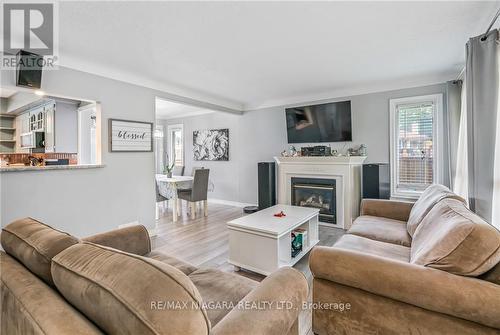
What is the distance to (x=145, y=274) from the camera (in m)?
0.64

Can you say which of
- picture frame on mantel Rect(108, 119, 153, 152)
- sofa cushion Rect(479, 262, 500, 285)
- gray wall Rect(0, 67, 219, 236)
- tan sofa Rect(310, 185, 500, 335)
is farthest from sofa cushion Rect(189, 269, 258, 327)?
picture frame on mantel Rect(108, 119, 153, 152)

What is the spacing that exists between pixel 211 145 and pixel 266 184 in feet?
7.00

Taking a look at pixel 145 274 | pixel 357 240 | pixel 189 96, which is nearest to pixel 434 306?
pixel 357 240

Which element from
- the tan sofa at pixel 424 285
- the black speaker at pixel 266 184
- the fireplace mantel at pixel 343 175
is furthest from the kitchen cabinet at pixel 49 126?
the tan sofa at pixel 424 285

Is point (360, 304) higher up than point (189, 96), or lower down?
lower down

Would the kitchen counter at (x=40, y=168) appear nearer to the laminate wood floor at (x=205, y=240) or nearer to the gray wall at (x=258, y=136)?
the laminate wood floor at (x=205, y=240)

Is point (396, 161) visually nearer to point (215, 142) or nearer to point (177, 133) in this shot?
point (215, 142)

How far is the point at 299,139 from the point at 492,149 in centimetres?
300

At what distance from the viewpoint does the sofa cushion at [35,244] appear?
94 centimetres

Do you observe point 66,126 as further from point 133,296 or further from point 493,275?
point 493,275

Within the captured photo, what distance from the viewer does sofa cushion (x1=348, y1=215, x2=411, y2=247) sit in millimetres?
2113

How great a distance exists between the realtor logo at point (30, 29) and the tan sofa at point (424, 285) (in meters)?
2.84

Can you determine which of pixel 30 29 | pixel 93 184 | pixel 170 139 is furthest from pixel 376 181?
pixel 170 139

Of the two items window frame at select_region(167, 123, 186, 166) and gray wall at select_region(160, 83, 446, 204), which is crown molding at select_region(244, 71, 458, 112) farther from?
window frame at select_region(167, 123, 186, 166)
